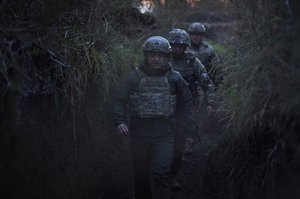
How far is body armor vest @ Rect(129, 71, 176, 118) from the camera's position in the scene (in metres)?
6.20

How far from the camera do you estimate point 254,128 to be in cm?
533

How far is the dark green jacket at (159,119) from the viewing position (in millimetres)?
6277

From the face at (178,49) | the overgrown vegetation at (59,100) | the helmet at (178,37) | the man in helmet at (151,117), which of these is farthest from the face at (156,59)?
the face at (178,49)

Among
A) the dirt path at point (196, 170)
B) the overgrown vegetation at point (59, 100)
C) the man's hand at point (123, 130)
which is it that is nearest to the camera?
the overgrown vegetation at point (59, 100)

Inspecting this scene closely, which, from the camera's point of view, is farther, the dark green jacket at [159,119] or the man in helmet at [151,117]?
the dark green jacket at [159,119]

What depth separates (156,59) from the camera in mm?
6363

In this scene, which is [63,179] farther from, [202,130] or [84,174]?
[202,130]

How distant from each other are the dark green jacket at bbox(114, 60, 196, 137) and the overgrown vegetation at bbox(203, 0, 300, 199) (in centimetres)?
51

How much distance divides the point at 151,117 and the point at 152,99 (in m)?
0.21

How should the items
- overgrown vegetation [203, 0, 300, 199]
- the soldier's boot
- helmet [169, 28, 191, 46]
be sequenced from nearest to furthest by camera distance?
overgrown vegetation [203, 0, 300, 199] → the soldier's boot → helmet [169, 28, 191, 46]

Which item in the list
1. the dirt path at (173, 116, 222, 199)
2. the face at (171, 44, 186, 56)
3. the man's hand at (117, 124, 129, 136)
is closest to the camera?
the man's hand at (117, 124, 129, 136)

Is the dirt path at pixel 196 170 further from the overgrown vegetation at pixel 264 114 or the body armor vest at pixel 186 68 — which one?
the body armor vest at pixel 186 68

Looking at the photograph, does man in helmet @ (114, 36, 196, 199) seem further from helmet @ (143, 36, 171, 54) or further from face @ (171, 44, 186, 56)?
face @ (171, 44, 186, 56)

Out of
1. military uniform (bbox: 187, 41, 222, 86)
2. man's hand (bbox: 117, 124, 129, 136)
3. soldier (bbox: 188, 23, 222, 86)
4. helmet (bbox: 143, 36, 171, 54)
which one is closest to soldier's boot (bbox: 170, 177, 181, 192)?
man's hand (bbox: 117, 124, 129, 136)
